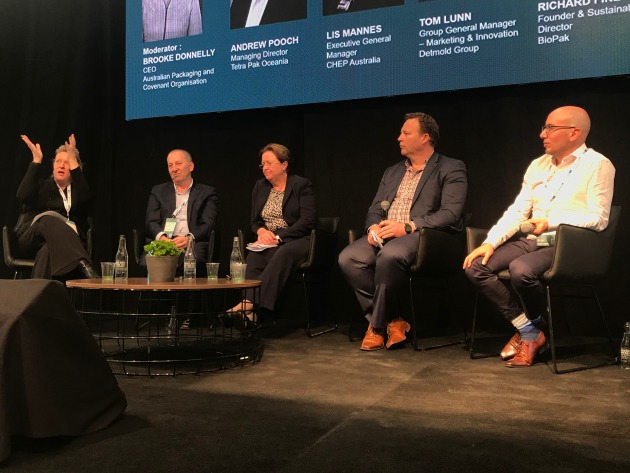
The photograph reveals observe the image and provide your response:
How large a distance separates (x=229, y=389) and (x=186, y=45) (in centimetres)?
304

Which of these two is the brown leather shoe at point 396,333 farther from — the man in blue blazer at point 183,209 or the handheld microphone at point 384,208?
the man in blue blazer at point 183,209

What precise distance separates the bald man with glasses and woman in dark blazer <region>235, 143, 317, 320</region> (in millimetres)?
1155

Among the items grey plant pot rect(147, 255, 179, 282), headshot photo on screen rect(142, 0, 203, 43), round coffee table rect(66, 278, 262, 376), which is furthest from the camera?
headshot photo on screen rect(142, 0, 203, 43)

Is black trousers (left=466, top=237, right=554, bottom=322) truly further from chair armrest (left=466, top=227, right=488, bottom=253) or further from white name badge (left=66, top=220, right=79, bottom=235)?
white name badge (left=66, top=220, right=79, bottom=235)

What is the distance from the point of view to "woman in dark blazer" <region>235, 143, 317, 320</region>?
3775 mm

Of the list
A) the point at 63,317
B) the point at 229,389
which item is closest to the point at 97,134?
the point at 229,389

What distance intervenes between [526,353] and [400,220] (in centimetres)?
107

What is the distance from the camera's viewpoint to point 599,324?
3.69 metres

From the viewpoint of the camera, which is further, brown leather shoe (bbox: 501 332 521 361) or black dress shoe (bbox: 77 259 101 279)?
black dress shoe (bbox: 77 259 101 279)

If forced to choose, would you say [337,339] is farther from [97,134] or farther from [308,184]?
[97,134]

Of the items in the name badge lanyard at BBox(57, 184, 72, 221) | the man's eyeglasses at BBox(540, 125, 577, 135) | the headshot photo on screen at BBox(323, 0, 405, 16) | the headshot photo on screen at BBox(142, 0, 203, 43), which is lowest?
the name badge lanyard at BBox(57, 184, 72, 221)

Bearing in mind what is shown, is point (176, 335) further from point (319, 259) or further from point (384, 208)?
point (384, 208)

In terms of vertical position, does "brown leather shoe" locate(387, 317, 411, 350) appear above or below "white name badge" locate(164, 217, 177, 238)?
below

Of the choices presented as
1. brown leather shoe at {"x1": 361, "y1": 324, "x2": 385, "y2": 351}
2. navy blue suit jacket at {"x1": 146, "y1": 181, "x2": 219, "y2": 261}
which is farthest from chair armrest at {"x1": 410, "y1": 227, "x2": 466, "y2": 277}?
navy blue suit jacket at {"x1": 146, "y1": 181, "x2": 219, "y2": 261}
